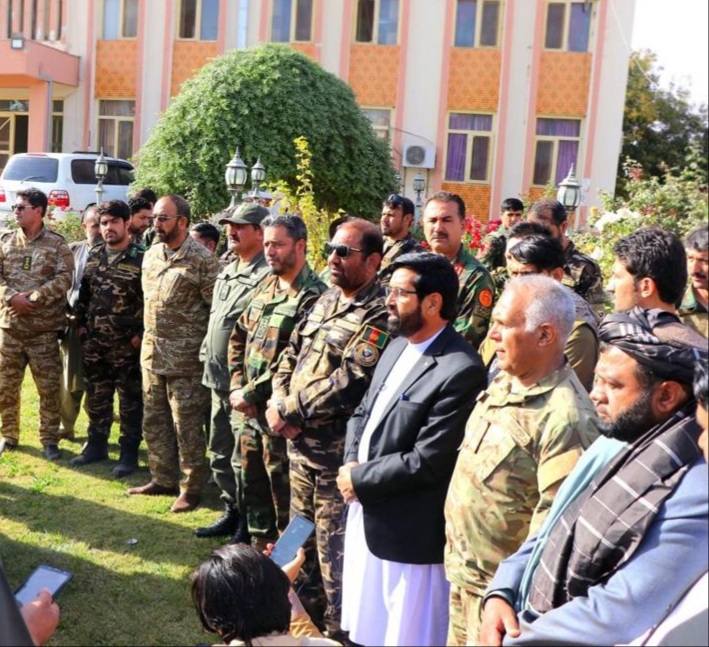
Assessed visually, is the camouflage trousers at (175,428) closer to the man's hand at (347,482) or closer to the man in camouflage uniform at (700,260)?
the man's hand at (347,482)

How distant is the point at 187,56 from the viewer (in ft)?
65.2

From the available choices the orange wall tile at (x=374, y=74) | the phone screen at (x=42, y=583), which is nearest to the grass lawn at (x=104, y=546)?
the phone screen at (x=42, y=583)

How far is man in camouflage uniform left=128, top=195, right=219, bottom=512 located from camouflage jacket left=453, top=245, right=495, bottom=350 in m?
1.78

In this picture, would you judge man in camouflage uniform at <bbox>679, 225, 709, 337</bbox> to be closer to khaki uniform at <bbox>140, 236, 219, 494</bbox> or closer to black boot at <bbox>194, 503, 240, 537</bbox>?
black boot at <bbox>194, 503, 240, 537</bbox>

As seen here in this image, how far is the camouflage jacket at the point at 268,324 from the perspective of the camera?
14.2 feet

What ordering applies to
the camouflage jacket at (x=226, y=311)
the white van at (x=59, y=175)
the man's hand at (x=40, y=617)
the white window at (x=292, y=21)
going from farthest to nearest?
the white window at (x=292, y=21) < the white van at (x=59, y=175) < the camouflage jacket at (x=226, y=311) < the man's hand at (x=40, y=617)

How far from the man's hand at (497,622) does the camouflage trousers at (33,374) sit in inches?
186

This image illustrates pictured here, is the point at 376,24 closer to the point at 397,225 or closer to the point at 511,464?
the point at 397,225

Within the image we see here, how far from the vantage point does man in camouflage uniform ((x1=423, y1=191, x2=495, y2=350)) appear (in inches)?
172

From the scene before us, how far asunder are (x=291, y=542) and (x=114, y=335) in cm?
349

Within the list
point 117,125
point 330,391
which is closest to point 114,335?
point 330,391

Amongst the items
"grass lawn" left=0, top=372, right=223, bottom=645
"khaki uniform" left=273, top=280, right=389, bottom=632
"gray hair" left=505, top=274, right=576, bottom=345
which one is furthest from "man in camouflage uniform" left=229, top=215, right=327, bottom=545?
"gray hair" left=505, top=274, right=576, bottom=345

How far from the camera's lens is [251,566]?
2.36 meters

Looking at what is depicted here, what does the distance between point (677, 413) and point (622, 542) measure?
0.34m
